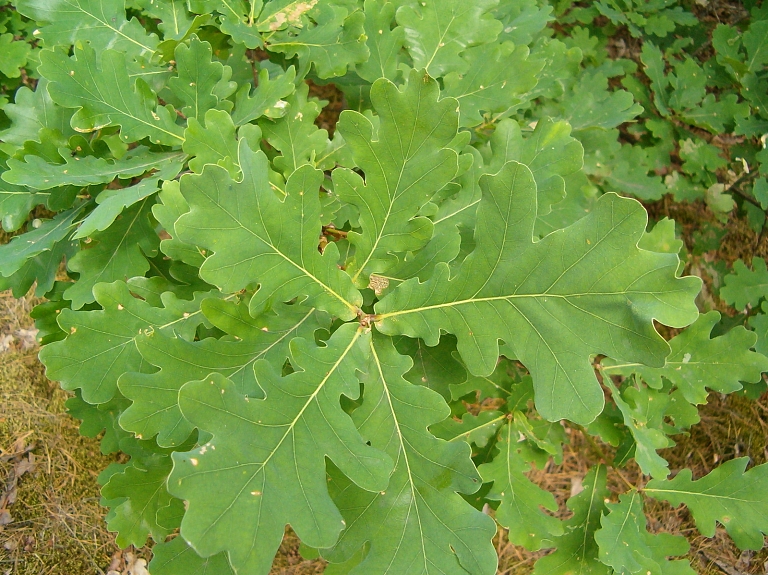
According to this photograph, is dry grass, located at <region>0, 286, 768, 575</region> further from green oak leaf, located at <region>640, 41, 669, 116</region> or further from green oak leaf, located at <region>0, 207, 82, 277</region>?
green oak leaf, located at <region>640, 41, 669, 116</region>

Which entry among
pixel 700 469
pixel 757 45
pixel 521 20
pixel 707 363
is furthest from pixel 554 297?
pixel 757 45

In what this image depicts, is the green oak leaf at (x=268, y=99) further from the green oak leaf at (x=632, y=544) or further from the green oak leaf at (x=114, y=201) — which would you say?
the green oak leaf at (x=632, y=544)

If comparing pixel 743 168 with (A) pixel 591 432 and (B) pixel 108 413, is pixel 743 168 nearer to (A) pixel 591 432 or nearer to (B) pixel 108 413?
(A) pixel 591 432

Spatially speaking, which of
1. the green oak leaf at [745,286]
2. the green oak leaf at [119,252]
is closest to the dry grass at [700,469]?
the green oak leaf at [745,286]

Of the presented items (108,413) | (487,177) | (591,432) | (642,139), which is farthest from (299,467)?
(642,139)

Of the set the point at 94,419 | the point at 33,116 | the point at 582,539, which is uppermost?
the point at 33,116

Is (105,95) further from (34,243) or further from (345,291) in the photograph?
(345,291)

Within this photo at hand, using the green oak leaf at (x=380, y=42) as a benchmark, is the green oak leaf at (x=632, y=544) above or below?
below
